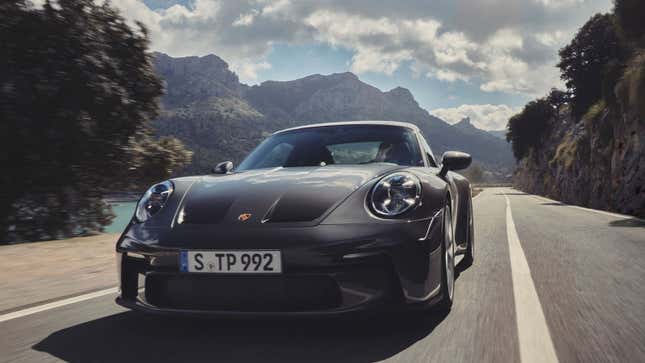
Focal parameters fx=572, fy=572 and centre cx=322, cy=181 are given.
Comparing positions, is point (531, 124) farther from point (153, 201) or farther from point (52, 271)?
point (153, 201)

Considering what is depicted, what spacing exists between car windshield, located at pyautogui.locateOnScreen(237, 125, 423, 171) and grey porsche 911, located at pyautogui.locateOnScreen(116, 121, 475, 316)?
0.70 meters

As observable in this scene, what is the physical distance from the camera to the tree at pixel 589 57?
38344mm

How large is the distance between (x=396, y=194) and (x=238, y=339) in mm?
1163

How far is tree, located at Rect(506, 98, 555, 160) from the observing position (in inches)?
2062

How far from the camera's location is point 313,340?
2902 millimetres

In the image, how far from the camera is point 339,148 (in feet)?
15.7

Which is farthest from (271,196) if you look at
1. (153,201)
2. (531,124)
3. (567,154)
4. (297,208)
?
(531,124)

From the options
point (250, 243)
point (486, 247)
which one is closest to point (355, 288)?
point (250, 243)

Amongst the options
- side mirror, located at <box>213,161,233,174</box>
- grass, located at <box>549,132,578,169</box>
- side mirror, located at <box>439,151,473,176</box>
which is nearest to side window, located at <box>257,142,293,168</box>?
side mirror, located at <box>213,161,233,174</box>

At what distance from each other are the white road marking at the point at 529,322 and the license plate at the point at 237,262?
4.05ft

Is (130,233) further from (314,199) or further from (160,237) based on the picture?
(314,199)

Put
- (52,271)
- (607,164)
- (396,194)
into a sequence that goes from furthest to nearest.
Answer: (607,164), (52,271), (396,194)

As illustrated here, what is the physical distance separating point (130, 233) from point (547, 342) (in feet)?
7.63

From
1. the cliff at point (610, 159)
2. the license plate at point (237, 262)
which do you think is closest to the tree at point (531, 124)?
the cliff at point (610, 159)
